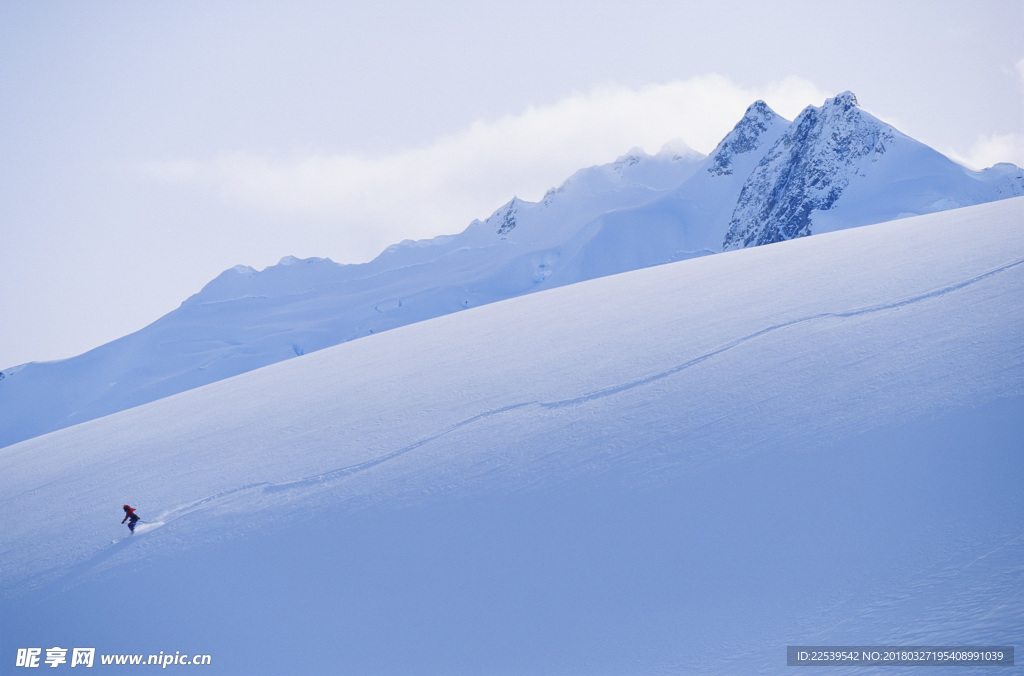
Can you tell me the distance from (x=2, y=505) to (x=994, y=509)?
837 inches

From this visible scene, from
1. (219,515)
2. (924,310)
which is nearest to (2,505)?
(219,515)

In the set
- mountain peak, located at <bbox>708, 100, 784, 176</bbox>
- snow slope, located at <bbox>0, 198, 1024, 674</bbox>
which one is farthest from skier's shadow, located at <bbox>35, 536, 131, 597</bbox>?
mountain peak, located at <bbox>708, 100, 784, 176</bbox>

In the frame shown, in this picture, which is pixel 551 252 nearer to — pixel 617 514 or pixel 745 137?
pixel 745 137

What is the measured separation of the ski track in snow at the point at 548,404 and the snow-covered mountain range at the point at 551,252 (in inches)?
3587

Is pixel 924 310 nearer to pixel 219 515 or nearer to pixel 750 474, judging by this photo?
pixel 750 474


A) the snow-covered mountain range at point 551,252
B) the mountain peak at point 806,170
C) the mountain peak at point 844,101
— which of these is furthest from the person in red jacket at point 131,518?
the mountain peak at point 844,101

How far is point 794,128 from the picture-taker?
138 meters

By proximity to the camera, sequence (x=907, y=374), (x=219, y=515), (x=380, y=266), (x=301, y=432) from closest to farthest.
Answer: (x=907, y=374) → (x=219, y=515) → (x=301, y=432) → (x=380, y=266)

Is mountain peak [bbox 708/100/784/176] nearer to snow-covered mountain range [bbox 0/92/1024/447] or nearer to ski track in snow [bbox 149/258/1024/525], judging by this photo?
snow-covered mountain range [bbox 0/92/1024/447]

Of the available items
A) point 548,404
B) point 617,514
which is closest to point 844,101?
point 548,404

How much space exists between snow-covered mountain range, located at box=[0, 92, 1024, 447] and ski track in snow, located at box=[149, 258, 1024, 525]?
9111 cm

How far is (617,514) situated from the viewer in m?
7.97

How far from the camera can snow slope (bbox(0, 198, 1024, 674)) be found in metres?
6.20

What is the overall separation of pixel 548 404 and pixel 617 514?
13.9 ft
